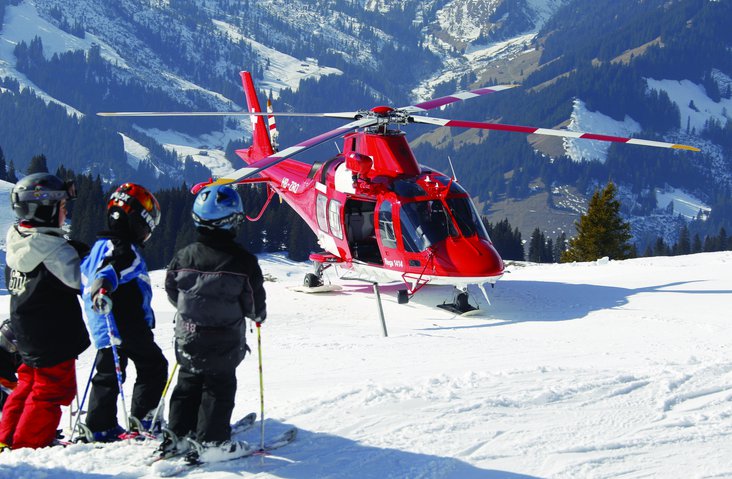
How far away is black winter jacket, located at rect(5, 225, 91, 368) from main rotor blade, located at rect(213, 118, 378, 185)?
260cm

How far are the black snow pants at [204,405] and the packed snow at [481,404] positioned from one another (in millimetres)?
257

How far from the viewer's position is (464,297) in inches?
567

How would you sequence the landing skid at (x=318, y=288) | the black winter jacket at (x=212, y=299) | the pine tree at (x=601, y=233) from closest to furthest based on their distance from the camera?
the black winter jacket at (x=212, y=299) < the landing skid at (x=318, y=288) < the pine tree at (x=601, y=233)

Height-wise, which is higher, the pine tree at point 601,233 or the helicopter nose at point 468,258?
the pine tree at point 601,233

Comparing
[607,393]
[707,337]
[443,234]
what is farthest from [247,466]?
[443,234]

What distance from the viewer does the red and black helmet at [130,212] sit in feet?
19.7

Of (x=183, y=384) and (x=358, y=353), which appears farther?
(x=358, y=353)

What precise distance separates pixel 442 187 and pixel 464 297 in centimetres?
198

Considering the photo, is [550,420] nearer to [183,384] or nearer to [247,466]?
[247,466]

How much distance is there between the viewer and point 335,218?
632 inches

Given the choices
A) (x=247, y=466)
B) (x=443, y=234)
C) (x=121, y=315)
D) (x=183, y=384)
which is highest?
(x=443, y=234)

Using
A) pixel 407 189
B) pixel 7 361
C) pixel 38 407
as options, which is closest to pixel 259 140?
pixel 407 189

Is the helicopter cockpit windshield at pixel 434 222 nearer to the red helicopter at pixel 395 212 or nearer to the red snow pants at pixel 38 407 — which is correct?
the red helicopter at pixel 395 212

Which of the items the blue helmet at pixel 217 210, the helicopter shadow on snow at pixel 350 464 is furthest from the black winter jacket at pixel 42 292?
the helicopter shadow on snow at pixel 350 464
